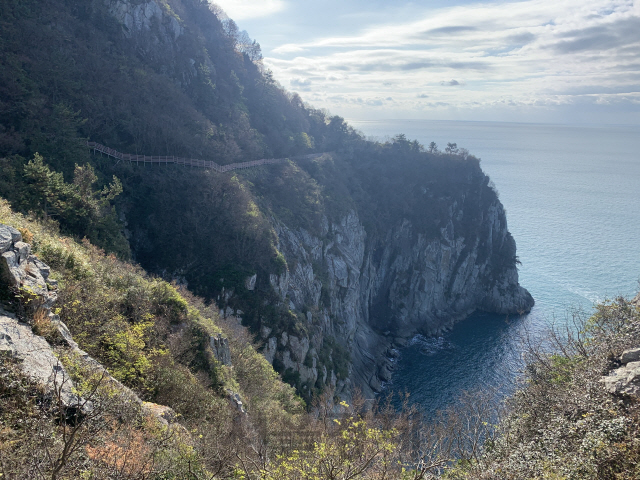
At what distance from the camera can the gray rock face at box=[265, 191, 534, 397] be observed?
180 feet

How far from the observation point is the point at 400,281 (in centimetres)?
7788

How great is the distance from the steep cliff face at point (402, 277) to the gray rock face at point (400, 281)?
0.51ft

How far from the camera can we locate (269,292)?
120 ft

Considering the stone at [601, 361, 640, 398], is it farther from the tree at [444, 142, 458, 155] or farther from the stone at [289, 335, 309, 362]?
the tree at [444, 142, 458, 155]

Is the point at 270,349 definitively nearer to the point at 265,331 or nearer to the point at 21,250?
the point at 265,331

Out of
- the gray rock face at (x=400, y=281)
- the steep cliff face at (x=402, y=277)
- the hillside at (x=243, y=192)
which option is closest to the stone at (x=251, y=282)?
the hillside at (x=243, y=192)

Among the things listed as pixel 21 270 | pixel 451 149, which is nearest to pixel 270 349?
pixel 21 270

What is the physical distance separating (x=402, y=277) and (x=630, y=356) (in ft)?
209

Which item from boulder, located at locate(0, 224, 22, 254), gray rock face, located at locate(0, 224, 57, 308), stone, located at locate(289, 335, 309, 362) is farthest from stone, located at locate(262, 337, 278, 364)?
boulder, located at locate(0, 224, 22, 254)

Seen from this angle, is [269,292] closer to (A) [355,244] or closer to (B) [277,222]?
(B) [277,222]

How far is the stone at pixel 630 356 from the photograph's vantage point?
14508 mm

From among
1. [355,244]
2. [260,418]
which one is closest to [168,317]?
[260,418]

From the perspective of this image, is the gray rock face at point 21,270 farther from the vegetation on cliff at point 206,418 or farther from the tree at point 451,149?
the tree at point 451,149

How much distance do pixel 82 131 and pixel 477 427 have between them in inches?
1614
